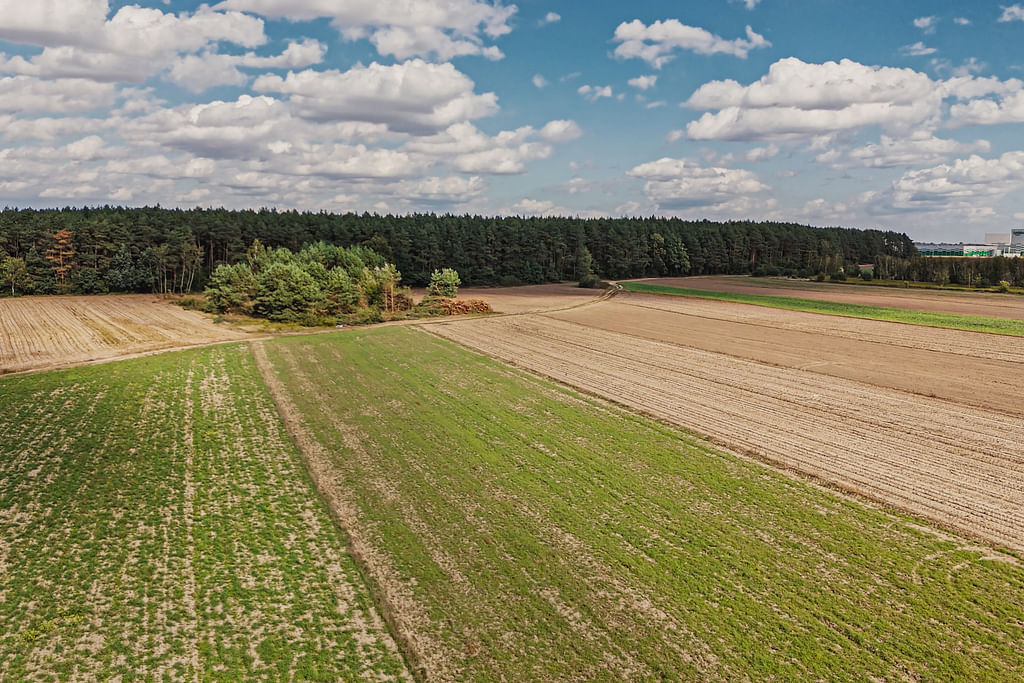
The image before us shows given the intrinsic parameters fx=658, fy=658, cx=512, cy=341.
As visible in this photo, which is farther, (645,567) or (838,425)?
(838,425)

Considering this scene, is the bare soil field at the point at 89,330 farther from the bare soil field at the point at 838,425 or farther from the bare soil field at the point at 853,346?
the bare soil field at the point at 853,346

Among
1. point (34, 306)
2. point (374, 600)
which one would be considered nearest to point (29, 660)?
point (374, 600)

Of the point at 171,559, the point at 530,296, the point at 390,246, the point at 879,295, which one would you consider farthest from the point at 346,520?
→ the point at 390,246

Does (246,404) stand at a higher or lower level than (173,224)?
lower

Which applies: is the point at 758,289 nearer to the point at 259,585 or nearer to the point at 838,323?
the point at 838,323

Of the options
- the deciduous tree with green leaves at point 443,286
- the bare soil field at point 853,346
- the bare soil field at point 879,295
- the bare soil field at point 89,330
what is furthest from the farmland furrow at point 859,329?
the bare soil field at point 89,330

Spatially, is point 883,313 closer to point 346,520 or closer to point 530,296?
point 530,296
